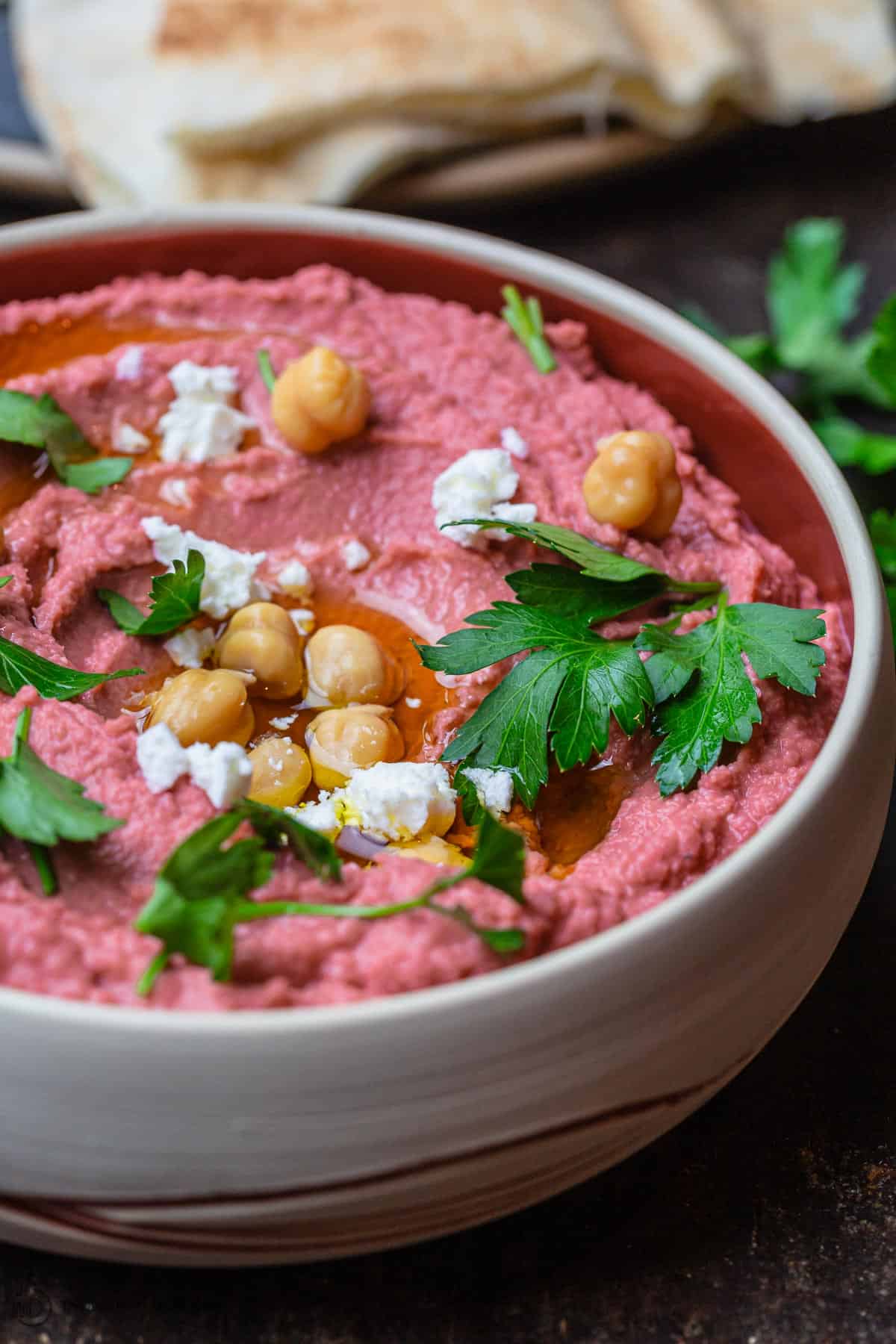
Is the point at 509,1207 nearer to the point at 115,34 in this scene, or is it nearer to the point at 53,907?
the point at 53,907

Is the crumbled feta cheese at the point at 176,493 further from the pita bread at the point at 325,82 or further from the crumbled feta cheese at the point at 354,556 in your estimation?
the pita bread at the point at 325,82

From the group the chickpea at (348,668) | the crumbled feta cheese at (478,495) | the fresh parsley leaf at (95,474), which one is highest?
the fresh parsley leaf at (95,474)

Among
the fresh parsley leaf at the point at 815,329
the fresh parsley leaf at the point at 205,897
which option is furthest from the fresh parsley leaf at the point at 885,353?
the fresh parsley leaf at the point at 205,897

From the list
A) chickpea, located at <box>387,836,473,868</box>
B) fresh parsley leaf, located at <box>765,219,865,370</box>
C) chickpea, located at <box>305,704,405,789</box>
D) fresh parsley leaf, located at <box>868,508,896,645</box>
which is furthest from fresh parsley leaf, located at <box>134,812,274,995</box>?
fresh parsley leaf, located at <box>765,219,865,370</box>

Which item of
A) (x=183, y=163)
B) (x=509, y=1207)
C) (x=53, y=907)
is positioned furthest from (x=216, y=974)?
(x=183, y=163)

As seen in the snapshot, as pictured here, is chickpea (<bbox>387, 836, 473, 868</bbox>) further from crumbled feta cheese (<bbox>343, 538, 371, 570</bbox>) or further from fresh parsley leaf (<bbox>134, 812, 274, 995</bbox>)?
crumbled feta cheese (<bbox>343, 538, 371, 570</bbox>)

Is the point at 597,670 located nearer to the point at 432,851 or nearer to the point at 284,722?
the point at 432,851
